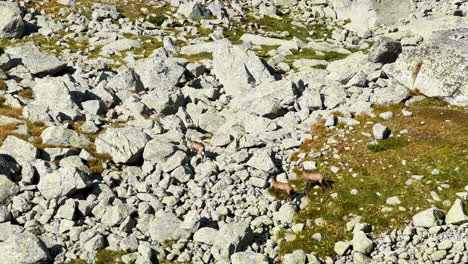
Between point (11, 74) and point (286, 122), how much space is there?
102 ft

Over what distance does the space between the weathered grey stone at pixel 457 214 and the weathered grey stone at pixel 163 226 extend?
48.0ft

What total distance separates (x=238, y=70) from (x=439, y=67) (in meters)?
19.7

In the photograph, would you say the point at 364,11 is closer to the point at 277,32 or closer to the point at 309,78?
the point at 277,32

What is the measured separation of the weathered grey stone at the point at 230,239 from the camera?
2017cm

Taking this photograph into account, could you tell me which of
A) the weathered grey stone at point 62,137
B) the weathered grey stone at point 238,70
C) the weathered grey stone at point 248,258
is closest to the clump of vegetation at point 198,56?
the weathered grey stone at point 238,70

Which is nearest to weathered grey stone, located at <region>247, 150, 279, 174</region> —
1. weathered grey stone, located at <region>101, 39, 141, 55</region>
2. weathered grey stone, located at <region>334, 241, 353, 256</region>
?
weathered grey stone, located at <region>334, 241, 353, 256</region>

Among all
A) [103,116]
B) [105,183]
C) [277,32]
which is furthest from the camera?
[277,32]

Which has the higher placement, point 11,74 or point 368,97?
point 368,97

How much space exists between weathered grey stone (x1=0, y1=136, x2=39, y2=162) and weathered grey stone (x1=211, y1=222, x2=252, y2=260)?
14.4 m

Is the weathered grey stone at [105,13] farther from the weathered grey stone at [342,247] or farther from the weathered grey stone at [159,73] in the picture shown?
the weathered grey stone at [342,247]

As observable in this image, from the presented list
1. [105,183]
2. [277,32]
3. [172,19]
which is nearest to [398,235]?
[105,183]

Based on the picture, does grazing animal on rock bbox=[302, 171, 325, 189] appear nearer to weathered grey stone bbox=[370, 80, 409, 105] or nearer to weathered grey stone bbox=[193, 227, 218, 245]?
weathered grey stone bbox=[193, 227, 218, 245]

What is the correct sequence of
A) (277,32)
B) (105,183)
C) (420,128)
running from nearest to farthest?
(105,183)
(420,128)
(277,32)

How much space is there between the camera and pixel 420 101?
33688 mm
